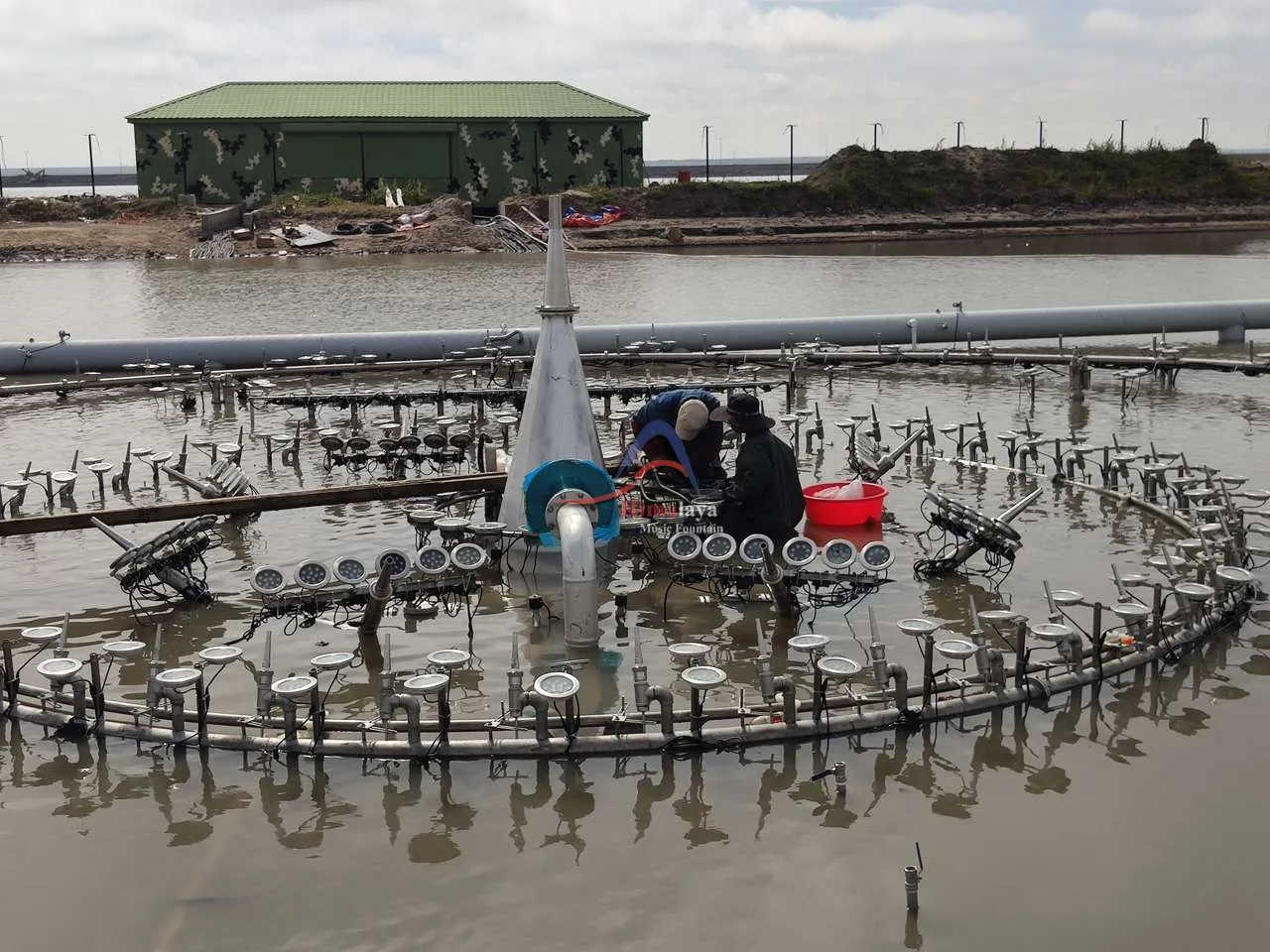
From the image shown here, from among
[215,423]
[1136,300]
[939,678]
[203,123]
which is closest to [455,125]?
[203,123]

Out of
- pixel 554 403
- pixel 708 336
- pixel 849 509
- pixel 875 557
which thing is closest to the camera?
pixel 875 557

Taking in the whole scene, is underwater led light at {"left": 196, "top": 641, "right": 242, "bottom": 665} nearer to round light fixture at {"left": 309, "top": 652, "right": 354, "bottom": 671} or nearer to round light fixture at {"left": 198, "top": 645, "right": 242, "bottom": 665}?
round light fixture at {"left": 198, "top": 645, "right": 242, "bottom": 665}

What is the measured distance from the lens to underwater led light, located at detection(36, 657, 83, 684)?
1384cm

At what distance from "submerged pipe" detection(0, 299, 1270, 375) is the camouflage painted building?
51.2m

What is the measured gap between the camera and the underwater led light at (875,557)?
17.4 metres

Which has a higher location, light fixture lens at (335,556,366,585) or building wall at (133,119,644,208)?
building wall at (133,119,644,208)

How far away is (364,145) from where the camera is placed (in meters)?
88.6

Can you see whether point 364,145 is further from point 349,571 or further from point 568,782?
point 568,782

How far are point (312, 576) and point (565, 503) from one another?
10.7ft

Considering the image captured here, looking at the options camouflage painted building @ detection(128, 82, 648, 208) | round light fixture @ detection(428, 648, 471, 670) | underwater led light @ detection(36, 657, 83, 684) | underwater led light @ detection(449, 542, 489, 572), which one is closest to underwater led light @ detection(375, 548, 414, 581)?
underwater led light @ detection(449, 542, 489, 572)

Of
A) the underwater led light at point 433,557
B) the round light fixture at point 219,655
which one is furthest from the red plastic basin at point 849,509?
the round light fixture at point 219,655

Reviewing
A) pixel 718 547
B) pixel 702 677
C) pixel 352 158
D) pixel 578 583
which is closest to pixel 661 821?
pixel 702 677

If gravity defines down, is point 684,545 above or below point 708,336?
below

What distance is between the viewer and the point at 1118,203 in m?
99.9
